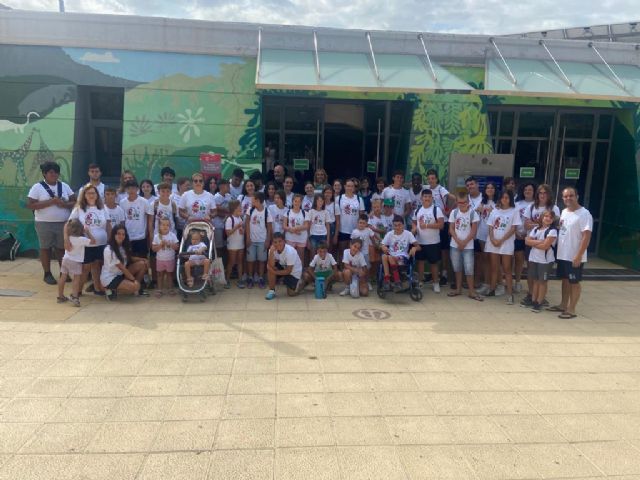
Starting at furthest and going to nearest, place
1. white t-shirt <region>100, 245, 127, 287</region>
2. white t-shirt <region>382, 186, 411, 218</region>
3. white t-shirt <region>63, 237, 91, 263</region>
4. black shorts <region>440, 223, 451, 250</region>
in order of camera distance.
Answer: white t-shirt <region>382, 186, 411, 218</region> < black shorts <region>440, 223, 451, 250</region> < white t-shirt <region>100, 245, 127, 287</region> < white t-shirt <region>63, 237, 91, 263</region>

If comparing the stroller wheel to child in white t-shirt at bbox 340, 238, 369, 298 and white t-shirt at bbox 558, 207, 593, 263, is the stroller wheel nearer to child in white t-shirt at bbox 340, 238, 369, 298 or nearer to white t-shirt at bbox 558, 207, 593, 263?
child in white t-shirt at bbox 340, 238, 369, 298

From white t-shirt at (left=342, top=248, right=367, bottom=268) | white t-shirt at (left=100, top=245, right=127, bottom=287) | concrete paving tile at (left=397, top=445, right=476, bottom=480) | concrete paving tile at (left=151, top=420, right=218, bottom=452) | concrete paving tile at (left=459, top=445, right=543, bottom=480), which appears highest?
white t-shirt at (left=342, top=248, right=367, bottom=268)

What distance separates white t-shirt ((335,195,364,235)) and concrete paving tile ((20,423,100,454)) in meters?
5.17

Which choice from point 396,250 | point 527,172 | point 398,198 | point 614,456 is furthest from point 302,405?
point 527,172

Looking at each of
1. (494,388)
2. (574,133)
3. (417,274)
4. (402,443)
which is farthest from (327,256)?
(574,133)

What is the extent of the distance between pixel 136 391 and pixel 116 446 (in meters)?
0.84

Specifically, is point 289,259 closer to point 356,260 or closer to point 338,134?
point 356,260

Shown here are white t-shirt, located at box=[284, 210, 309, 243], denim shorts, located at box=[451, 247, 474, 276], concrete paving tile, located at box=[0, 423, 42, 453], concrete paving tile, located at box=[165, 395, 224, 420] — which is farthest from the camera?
white t-shirt, located at box=[284, 210, 309, 243]

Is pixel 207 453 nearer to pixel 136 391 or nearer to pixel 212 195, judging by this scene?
pixel 136 391

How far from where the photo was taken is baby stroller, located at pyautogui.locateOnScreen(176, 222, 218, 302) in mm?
6945

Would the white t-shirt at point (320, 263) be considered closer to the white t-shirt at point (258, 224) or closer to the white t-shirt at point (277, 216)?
the white t-shirt at point (277, 216)

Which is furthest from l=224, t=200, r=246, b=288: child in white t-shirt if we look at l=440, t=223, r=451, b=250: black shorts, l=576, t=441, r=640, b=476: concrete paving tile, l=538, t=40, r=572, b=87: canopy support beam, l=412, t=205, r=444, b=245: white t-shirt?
l=538, t=40, r=572, b=87: canopy support beam

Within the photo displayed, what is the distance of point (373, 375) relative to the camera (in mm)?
4809

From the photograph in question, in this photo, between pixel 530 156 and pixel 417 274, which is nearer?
pixel 417 274
